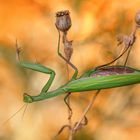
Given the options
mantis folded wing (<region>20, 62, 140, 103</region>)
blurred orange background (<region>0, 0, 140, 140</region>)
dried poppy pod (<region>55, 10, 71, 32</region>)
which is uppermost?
dried poppy pod (<region>55, 10, 71, 32</region>)

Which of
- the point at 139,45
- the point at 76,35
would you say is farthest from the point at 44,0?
→ the point at 139,45

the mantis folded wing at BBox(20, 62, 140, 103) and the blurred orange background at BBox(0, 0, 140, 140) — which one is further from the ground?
the mantis folded wing at BBox(20, 62, 140, 103)

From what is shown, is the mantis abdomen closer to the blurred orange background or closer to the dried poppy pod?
the dried poppy pod

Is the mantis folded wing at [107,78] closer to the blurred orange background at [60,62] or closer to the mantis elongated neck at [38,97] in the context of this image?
the mantis elongated neck at [38,97]

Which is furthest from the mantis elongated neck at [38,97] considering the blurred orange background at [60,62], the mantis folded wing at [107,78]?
the blurred orange background at [60,62]

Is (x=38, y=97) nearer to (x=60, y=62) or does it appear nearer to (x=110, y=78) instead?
(x=110, y=78)

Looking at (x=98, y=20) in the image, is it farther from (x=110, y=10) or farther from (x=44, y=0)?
(x=44, y=0)

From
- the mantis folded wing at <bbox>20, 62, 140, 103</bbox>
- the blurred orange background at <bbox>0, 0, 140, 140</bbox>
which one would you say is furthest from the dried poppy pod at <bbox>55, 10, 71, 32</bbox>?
the blurred orange background at <bbox>0, 0, 140, 140</bbox>

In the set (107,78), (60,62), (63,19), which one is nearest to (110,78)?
(107,78)
